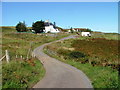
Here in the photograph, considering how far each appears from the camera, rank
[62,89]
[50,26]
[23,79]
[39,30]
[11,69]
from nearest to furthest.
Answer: [62,89] → [23,79] → [11,69] → [39,30] → [50,26]

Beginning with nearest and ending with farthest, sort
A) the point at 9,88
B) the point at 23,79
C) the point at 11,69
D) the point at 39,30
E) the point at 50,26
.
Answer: the point at 9,88, the point at 23,79, the point at 11,69, the point at 39,30, the point at 50,26

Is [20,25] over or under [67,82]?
over

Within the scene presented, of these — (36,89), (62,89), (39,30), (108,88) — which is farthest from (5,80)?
(39,30)

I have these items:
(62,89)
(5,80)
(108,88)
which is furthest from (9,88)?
(108,88)

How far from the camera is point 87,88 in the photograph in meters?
10.6

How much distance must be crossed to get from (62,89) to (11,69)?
461 centimetres

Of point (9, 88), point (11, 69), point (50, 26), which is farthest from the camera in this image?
point (50, 26)

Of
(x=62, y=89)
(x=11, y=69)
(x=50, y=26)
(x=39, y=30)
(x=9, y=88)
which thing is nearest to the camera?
(x=9, y=88)

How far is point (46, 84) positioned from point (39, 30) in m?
88.9

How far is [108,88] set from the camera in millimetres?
9969

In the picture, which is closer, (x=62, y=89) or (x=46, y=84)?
(x=62, y=89)

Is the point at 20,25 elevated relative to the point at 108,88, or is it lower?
elevated

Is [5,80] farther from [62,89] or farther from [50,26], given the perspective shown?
[50,26]

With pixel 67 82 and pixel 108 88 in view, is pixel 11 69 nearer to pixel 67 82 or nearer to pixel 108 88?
pixel 67 82
